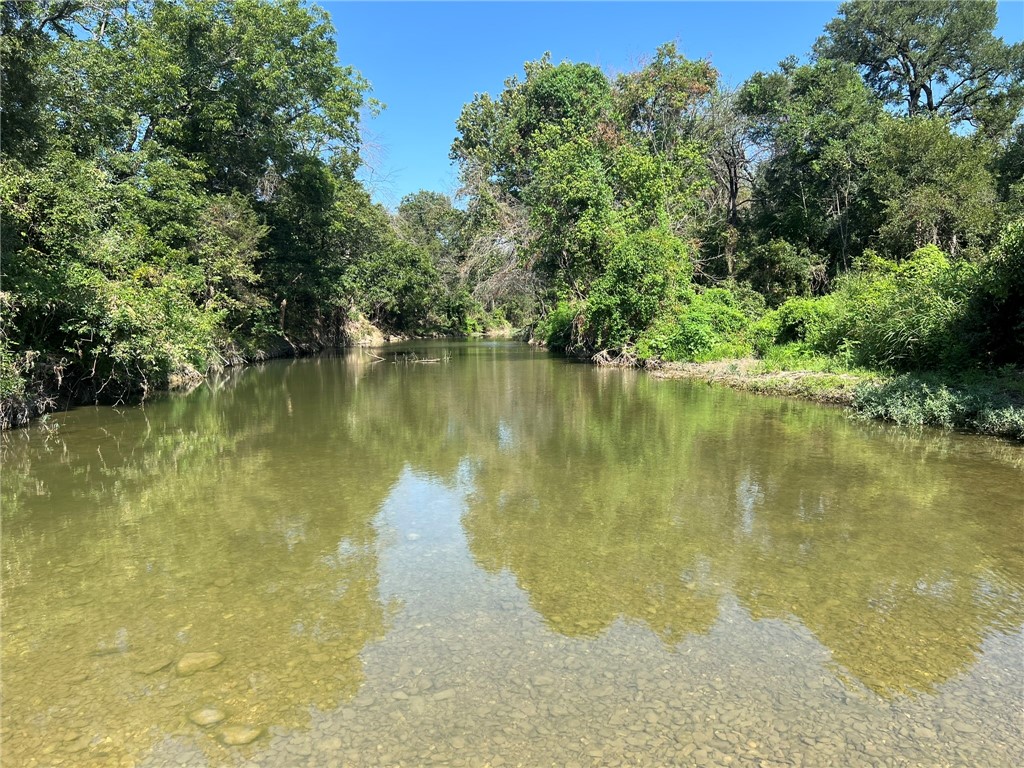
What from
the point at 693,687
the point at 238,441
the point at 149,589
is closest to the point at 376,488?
the point at 149,589

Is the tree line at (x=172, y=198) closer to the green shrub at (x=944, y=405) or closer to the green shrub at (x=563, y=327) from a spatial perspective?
the green shrub at (x=563, y=327)

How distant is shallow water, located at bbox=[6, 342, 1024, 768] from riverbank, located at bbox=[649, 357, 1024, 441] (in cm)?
68

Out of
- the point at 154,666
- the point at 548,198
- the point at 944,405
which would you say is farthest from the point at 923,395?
the point at 548,198

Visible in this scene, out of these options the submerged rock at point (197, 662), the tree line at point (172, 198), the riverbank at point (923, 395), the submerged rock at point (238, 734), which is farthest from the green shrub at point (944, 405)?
the tree line at point (172, 198)

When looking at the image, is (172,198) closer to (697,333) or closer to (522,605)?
(697,333)

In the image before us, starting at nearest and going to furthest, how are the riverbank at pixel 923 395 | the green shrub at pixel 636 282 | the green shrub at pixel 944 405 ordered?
the green shrub at pixel 944 405 → the riverbank at pixel 923 395 → the green shrub at pixel 636 282

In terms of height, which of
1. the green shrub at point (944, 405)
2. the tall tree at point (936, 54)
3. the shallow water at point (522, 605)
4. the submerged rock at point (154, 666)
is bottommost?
the submerged rock at point (154, 666)

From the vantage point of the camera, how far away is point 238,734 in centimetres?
328

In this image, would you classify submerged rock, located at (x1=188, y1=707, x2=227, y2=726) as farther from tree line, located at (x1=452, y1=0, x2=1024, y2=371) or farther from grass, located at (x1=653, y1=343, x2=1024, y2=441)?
tree line, located at (x1=452, y1=0, x2=1024, y2=371)

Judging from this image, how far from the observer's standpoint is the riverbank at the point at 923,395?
1002 centimetres

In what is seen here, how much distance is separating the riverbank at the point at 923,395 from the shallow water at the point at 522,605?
678 mm

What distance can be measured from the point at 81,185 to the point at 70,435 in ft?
16.8

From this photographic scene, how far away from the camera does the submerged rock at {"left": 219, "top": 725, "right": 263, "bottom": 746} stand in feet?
10.6

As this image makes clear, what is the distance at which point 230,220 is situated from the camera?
2498cm
